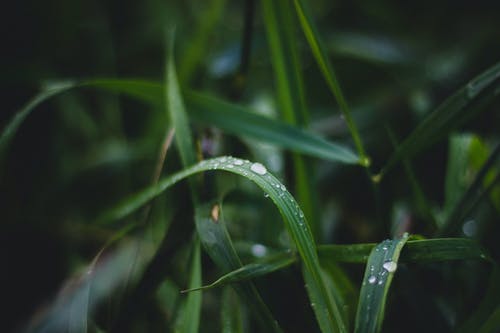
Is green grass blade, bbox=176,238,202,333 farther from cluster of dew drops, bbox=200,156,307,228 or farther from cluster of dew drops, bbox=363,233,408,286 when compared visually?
cluster of dew drops, bbox=363,233,408,286

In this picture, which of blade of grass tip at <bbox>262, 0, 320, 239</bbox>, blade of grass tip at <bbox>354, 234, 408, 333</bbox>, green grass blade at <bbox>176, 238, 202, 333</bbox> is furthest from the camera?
blade of grass tip at <bbox>262, 0, 320, 239</bbox>

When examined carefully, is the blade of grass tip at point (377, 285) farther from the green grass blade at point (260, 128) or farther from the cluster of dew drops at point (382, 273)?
the green grass blade at point (260, 128)

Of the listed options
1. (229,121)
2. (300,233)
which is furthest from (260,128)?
(300,233)

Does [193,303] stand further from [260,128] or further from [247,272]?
[260,128]

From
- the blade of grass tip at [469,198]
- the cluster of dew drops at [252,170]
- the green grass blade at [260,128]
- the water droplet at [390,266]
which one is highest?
the green grass blade at [260,128]

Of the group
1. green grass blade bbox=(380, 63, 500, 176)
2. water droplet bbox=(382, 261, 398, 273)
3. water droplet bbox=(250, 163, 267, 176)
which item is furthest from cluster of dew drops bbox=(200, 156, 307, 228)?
green grass blade bbox=(380, 63, 500, 176)

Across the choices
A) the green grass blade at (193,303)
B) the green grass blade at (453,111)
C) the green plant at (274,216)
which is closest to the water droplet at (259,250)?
the green plant at (274,216)

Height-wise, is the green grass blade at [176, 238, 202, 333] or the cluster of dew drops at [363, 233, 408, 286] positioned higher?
the cluster of dew drops at [363, 233, 408, 286]
